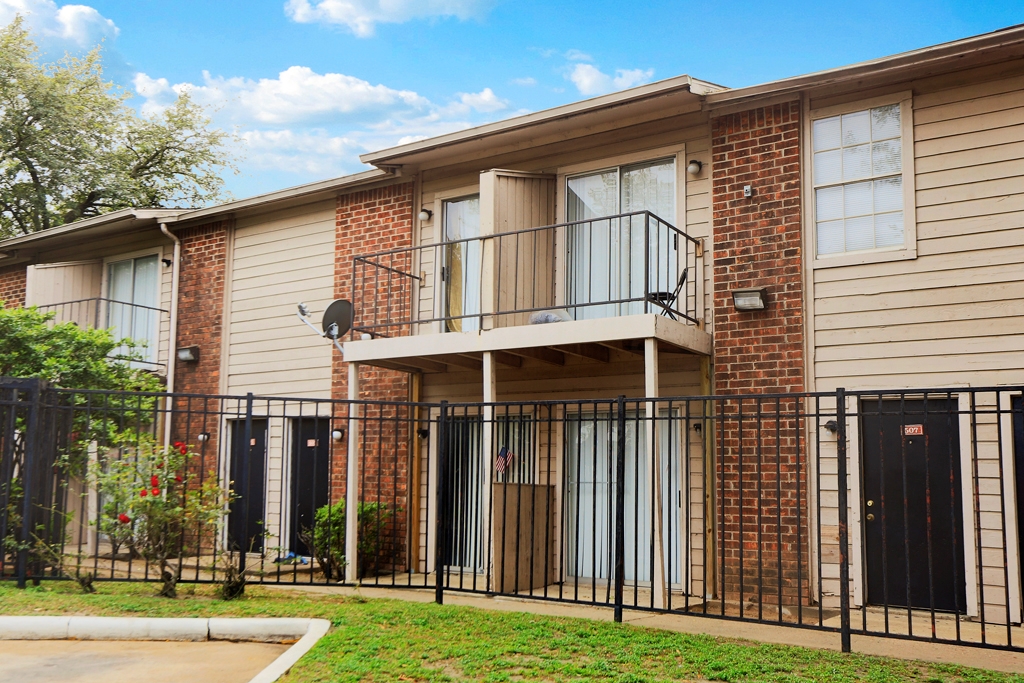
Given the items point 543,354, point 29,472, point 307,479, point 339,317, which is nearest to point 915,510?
point 543,354

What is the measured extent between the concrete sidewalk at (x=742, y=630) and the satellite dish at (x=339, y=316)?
357cm

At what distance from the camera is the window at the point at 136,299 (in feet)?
47.6

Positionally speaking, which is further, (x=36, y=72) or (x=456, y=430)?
(x=36, y=72)

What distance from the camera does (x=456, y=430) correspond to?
11930 millimetres

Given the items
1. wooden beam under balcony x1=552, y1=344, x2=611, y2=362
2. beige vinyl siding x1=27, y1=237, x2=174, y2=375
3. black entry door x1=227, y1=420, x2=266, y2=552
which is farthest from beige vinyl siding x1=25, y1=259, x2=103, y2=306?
wooden beam under balcony x1=552, y1=344, x2=611, y2=362

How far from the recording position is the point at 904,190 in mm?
8516

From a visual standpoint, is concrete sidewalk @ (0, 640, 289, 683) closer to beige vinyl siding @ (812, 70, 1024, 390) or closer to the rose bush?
the rose bush

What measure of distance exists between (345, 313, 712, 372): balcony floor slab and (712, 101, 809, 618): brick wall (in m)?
0.55

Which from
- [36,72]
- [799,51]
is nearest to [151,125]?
[36,72]

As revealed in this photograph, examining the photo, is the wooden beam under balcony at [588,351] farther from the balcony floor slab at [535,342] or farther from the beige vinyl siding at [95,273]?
the beige vinyl siding at [95,273]

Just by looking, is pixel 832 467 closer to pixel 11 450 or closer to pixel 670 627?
pixel 670 627

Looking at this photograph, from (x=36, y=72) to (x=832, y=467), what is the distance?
22.1 m

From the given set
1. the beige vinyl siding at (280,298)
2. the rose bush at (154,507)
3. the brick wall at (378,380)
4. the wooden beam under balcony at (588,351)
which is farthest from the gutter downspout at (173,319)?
the wooden beam under balcony at (588,351)

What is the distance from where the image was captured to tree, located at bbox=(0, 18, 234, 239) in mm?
22578
